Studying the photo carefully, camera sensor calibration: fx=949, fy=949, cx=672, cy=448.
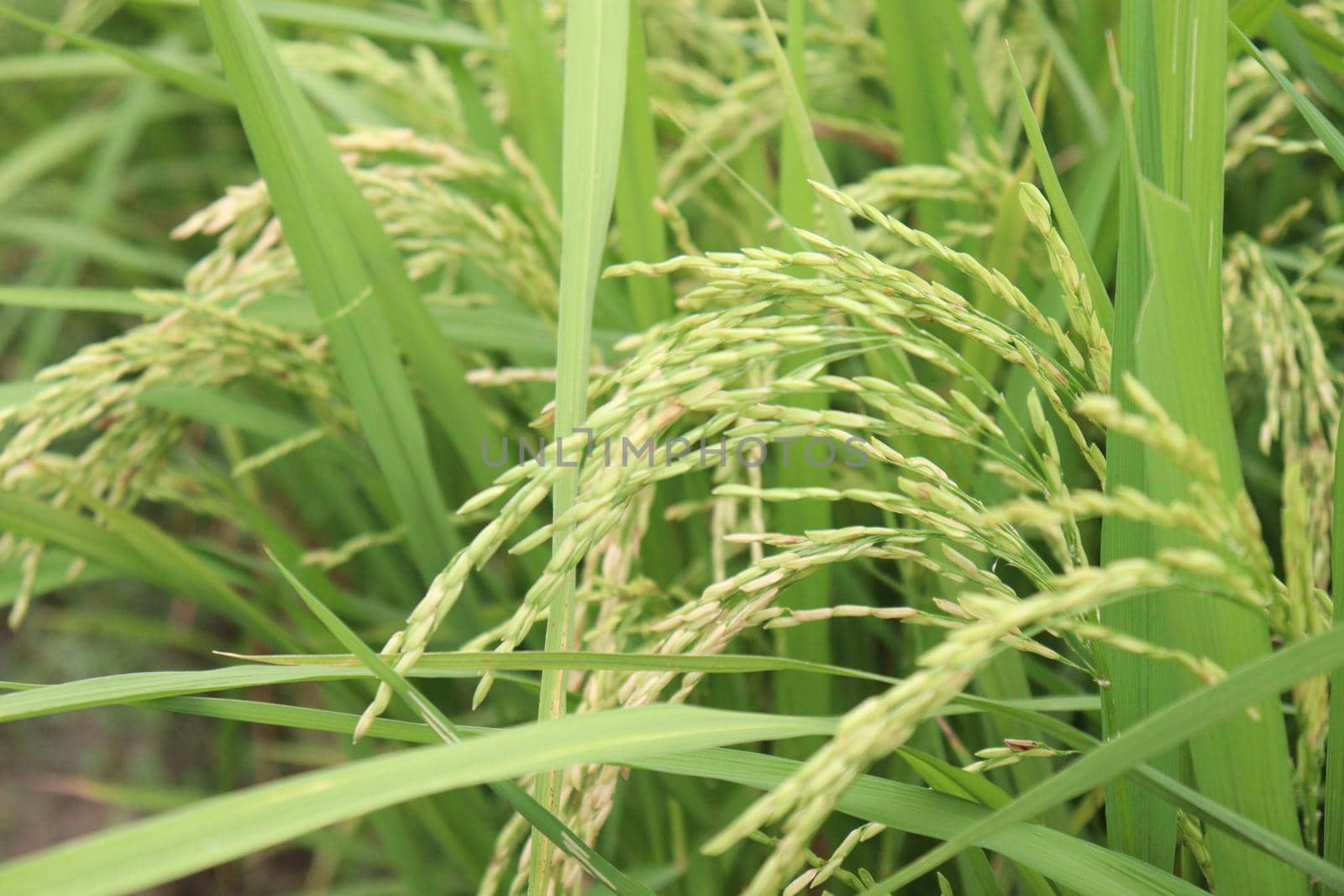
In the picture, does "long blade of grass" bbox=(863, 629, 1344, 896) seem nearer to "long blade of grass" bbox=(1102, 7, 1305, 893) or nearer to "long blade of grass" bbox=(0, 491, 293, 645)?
"long blade of grass" bbox=(1102, 7, 1305, 893)

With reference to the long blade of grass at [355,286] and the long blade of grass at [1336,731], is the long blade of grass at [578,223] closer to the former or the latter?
the long blade of grass at [355,286]

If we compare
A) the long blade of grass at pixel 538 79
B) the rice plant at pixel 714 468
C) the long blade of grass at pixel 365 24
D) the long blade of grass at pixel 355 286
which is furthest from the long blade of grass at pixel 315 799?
the long blade of grass at pixel 365 24

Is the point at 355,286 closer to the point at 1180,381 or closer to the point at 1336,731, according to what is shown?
the point at 1180,381

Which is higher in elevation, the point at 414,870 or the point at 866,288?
the point at 866,288

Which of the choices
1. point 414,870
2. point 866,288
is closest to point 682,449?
point 866,288

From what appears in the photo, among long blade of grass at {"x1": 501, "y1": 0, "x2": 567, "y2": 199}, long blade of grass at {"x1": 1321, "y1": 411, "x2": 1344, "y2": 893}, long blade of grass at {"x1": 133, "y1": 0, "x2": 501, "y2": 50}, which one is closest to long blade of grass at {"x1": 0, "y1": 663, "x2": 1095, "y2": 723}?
long blade of grass at {"x1": 1321, "y1": 411, "x2": 1344, "y2": 893}

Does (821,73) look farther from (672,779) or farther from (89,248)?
(89,248)

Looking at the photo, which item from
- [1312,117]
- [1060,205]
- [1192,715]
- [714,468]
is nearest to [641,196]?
[714,468]
